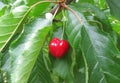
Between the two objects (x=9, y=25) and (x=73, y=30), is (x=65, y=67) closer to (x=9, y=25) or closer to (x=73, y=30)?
(x=73, y=30)

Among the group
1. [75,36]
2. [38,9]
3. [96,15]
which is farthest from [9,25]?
[96,15]

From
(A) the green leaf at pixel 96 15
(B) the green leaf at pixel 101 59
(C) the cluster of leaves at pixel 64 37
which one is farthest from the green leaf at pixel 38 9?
(B) the green leaf at pixel 101 59

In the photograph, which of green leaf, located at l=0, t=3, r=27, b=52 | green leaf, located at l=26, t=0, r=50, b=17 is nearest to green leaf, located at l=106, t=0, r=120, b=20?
green leaf, located at l=26, t=0, r=50, b=17

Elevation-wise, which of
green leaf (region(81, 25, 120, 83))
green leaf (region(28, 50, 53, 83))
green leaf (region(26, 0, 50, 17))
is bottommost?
green leaf (region(28, 50, 53, 83))

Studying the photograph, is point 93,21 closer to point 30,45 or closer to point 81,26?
point 81,26

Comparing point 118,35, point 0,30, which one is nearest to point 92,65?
point 0,30

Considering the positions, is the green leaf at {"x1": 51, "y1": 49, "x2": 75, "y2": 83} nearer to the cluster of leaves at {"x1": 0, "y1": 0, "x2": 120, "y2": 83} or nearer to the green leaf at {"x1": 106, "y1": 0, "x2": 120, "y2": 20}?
the cluster of leaves at {"x1": 0, "y1": 0, "x2": 120, "y2": 83}
